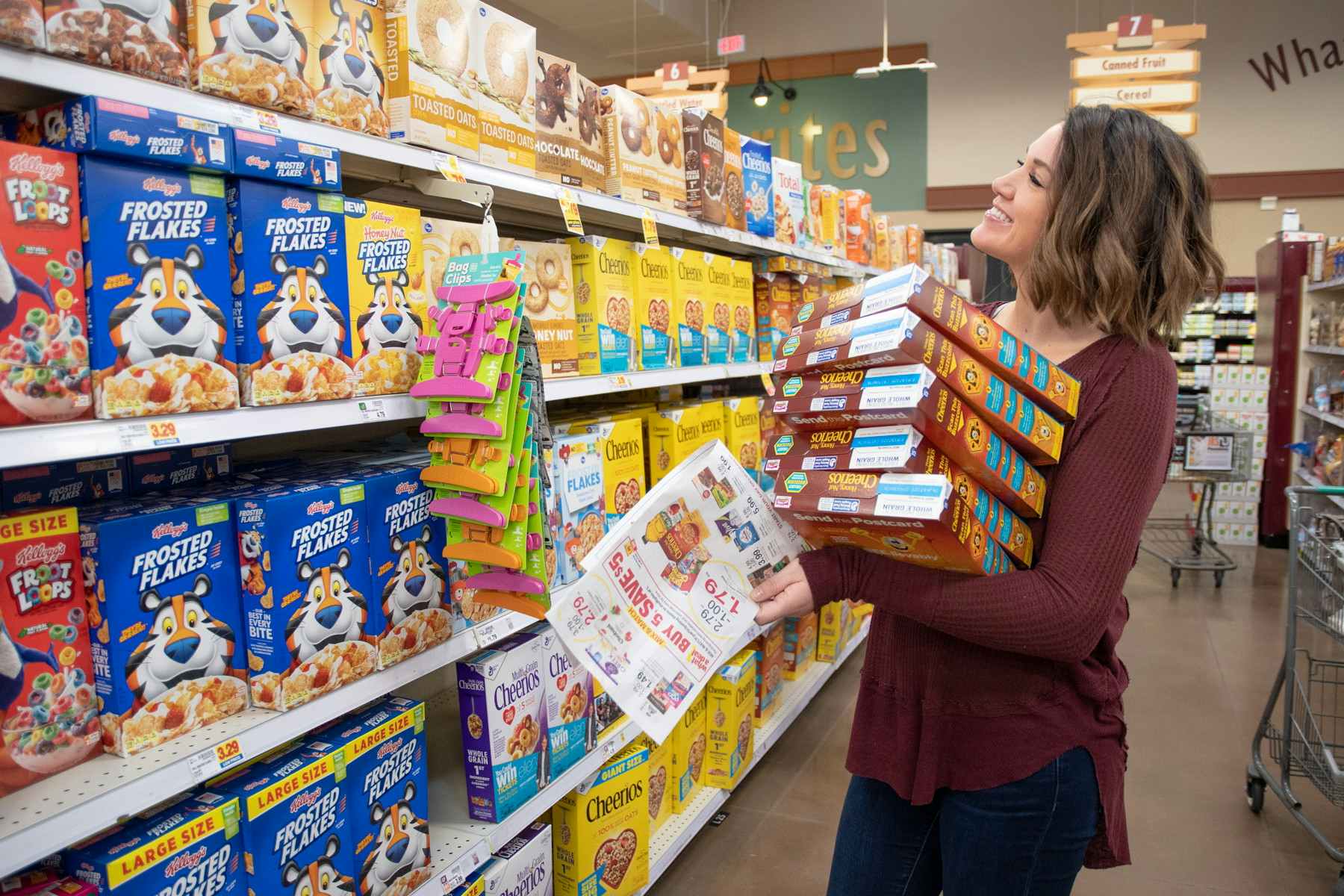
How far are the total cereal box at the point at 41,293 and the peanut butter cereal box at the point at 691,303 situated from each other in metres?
1.76

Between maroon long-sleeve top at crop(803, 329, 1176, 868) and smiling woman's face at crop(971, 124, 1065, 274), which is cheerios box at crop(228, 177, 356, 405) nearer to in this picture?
maroon long-sleeve top at crop(803, 329, 1176, 868)

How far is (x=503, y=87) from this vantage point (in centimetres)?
187

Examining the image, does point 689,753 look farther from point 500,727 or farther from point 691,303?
point 691,303

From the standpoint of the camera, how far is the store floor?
2879 millimetres

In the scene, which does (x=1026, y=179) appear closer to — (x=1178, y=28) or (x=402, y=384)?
(x=402, y=384)

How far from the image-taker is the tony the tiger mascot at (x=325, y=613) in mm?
1442

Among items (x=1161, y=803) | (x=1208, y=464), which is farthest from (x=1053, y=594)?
(x=1208, y=464)

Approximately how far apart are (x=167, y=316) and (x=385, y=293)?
40 centimetres

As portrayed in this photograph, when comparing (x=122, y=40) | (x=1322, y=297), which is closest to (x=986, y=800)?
(x=122, y=40)

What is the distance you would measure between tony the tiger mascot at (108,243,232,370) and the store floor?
7.38ft

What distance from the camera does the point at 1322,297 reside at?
6.96 m

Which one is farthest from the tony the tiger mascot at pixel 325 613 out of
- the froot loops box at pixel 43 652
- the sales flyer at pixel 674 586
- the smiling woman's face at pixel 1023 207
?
the smiling woman's face at pixel 1023 207

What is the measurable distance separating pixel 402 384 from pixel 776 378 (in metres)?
0.69

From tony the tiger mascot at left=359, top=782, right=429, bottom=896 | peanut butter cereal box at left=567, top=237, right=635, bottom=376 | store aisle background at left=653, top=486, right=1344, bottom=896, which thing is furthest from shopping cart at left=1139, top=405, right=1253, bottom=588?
tony the tiger mascot at left=359, top=782, right=429, bottom=896
